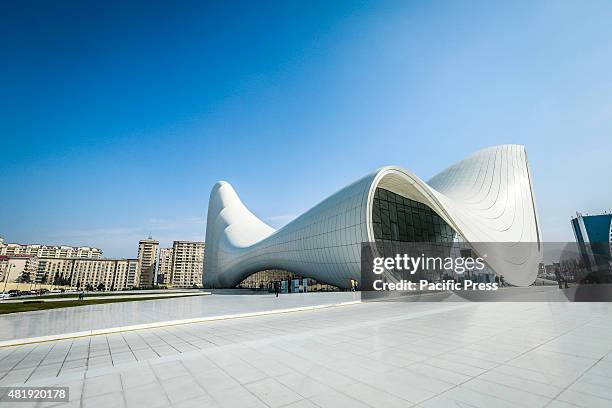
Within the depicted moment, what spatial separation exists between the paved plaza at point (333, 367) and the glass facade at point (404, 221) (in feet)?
67.4

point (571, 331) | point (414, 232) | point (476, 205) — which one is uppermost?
point (476, 205)

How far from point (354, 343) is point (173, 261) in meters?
118

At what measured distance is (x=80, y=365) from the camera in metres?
4.47

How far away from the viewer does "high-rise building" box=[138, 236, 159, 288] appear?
10875cm

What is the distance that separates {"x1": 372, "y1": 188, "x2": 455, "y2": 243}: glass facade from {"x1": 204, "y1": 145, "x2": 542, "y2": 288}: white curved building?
0.33 feet

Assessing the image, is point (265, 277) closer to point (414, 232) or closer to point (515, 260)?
point (414, 232)

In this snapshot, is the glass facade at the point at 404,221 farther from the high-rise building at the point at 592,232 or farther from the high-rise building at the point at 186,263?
the high-rise building at the point at 186,263

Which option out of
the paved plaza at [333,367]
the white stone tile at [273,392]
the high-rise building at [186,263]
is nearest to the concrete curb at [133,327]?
the paved plaza at [333,367]

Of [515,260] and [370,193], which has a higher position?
[370,193]

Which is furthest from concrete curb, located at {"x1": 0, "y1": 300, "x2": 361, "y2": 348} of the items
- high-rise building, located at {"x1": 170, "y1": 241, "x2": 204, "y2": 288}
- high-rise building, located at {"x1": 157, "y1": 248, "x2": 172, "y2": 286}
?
high-rise building, located at {"x1": 157, "y1": 248, "x2": 172, "y2": 286}

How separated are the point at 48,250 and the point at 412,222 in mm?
146873

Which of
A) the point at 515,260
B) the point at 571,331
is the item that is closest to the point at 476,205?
the point at 515,260

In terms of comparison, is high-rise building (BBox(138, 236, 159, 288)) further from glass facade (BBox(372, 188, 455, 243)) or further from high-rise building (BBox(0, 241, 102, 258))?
glass facade (BBox(372, 188, 455, 243))

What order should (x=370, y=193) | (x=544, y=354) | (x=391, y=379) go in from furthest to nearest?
(x=370, y=193) < (x=544, y=354) < (x=391, y=379)
